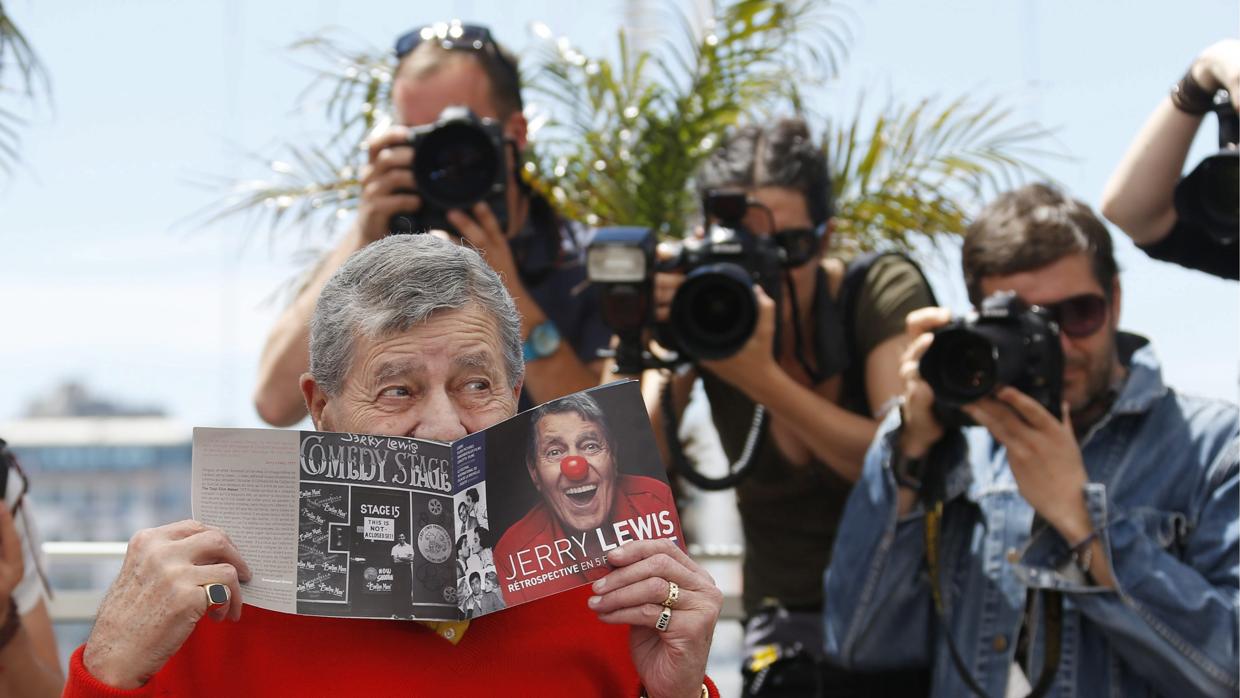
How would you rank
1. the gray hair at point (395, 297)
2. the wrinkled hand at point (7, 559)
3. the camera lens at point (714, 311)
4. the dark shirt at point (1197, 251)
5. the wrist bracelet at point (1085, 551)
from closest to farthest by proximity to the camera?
the gray hair at point (395, 297) → the wrinkled hand at point (7, 559) → the wrist bracelet at point (1085, 551) → the dark shirt at point (1197, 251) → the camera lens at point (714, 311)

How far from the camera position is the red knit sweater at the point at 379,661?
5.46ft

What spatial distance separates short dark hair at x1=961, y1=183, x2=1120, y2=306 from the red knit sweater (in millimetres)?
1149

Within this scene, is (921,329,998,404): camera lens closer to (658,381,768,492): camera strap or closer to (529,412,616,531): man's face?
(658,381,768,492): camera strap

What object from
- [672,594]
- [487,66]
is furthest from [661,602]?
[487,66]

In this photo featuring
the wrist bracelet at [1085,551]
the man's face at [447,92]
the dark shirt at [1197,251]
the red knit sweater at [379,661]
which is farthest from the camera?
the man's face at [447,92]

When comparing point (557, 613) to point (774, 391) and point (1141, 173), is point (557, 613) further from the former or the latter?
point (1141, 173)

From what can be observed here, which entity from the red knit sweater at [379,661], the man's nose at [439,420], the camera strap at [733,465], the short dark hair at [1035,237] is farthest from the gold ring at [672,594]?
the short dark hair at [1035,237]

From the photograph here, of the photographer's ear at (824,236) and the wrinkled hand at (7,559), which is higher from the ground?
the photographer's ear at (824,236)

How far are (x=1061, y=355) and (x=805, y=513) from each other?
0.66m

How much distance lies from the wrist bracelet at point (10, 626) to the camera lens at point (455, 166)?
106cm

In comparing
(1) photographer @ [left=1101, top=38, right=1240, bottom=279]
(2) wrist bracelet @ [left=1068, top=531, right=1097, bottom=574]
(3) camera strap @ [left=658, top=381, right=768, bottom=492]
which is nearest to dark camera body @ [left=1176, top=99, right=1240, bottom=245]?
(1) photographer @ [left=1101, top=38, right=1240, bottom=279]

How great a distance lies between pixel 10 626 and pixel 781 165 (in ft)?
5.63

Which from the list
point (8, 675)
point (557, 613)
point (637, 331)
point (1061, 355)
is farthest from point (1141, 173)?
point (8, 675)

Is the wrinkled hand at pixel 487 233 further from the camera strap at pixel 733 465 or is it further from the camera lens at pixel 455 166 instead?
the camera strap at pixel 733 465
